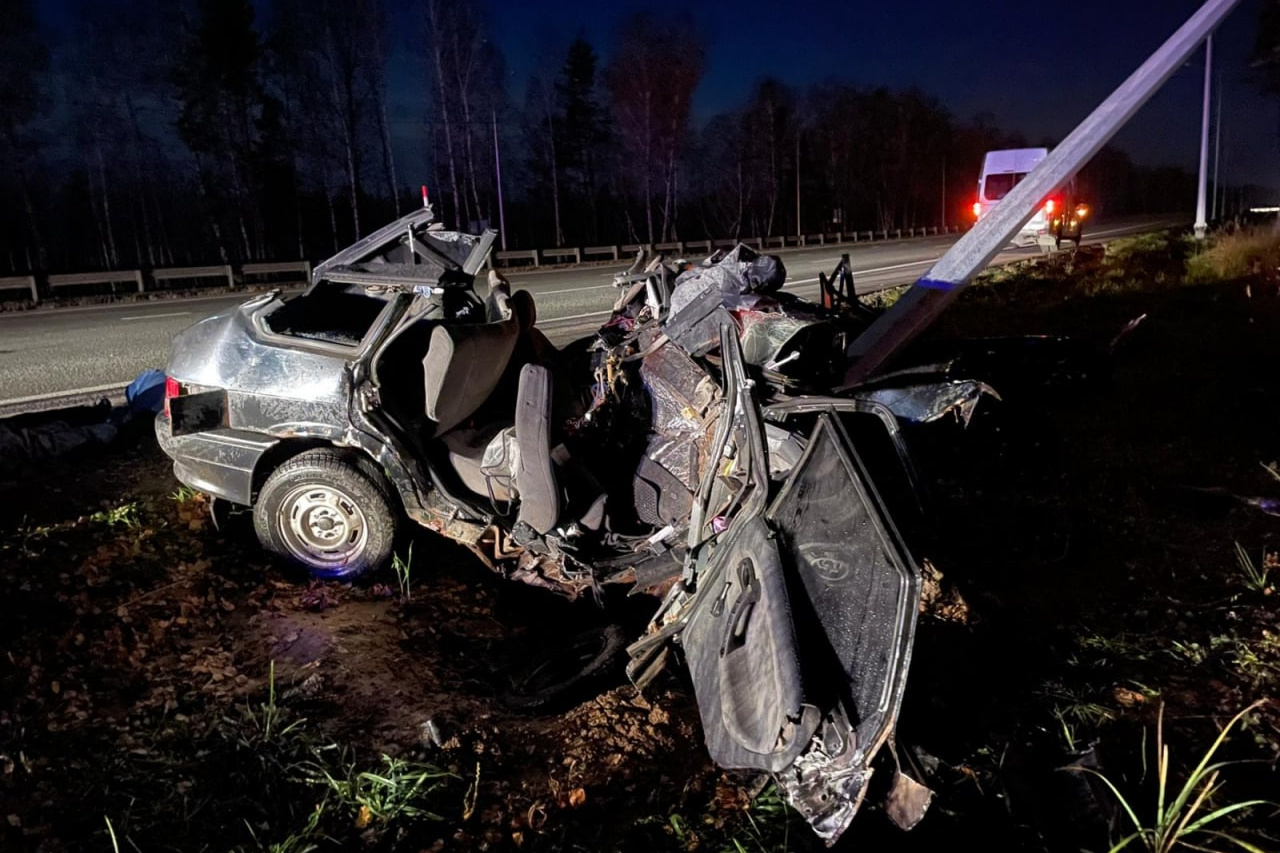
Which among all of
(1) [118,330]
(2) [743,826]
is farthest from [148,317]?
(2) [743,826]

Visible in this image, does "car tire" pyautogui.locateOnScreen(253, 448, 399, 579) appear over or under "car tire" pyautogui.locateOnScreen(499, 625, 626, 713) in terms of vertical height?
over

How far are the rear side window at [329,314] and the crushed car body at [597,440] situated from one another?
1 cm

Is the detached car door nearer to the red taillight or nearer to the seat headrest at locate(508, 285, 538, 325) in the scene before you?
the seat headrest at locate(508, 285, 538, 325)

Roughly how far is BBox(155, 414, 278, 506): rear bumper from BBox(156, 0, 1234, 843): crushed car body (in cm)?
1

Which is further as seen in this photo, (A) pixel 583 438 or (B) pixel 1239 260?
(B) pixel 1239 260

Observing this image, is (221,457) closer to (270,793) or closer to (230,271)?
(270,793)

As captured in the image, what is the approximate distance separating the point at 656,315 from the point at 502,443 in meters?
1.28

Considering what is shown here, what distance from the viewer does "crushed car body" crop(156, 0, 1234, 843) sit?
7.77ft

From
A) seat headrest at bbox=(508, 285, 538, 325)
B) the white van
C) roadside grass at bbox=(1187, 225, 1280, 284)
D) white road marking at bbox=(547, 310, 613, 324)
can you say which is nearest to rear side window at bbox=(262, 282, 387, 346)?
seat headrest at bbox=(508, 285, 538, 325)

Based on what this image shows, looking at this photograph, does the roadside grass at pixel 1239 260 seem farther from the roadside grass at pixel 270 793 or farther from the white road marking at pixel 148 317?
the white road marking at pixel 148 317

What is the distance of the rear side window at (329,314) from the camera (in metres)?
4.17

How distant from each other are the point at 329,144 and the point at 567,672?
3288 cm

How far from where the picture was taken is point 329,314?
181 inches

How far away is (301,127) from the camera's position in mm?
31281
